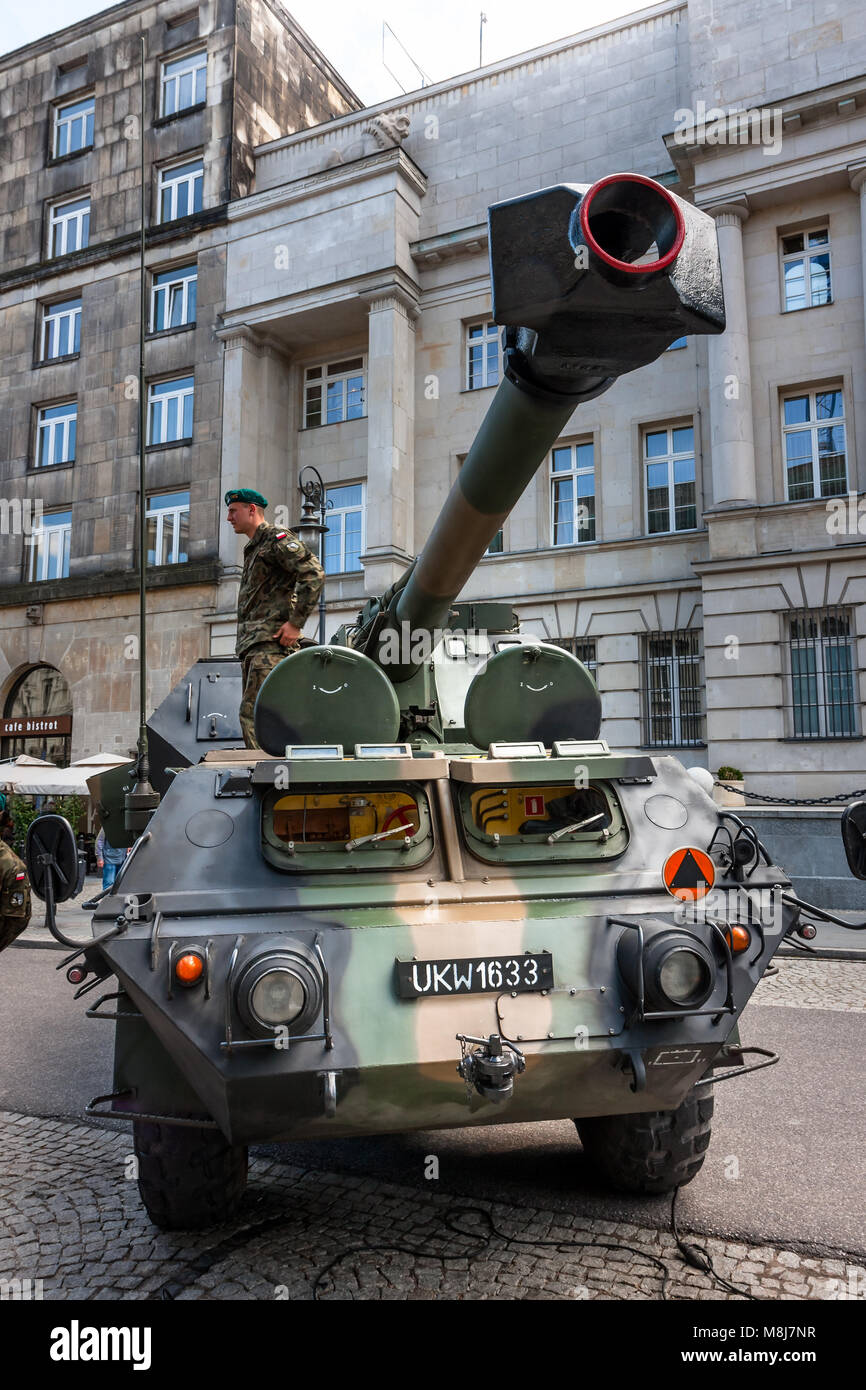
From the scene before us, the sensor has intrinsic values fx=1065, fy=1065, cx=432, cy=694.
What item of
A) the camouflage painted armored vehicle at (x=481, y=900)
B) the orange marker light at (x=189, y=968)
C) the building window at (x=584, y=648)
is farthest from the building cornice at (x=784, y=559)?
the orange marker light at (x=189, y=968)

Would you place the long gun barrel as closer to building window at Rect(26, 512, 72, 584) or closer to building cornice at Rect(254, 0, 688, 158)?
building cornice at Rect(254, 0, 688, 158)

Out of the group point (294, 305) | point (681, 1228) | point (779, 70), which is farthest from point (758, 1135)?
point (294, 305)

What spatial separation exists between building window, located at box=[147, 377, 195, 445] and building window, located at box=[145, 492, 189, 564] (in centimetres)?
125

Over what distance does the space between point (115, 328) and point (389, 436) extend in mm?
8398

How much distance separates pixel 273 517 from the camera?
842 inches

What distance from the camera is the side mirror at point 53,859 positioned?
3438 millimetres

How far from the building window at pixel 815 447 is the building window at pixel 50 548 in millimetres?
15650

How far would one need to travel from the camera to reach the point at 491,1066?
3156 mm

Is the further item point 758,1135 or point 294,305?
point 294,305

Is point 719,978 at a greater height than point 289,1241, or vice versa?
point 719,978

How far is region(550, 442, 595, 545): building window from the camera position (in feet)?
61.4

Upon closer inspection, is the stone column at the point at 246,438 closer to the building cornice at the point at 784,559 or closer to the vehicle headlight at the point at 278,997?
the building cornice at the point at 784,559

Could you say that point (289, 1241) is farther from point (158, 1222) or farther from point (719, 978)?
point (719, 978)
